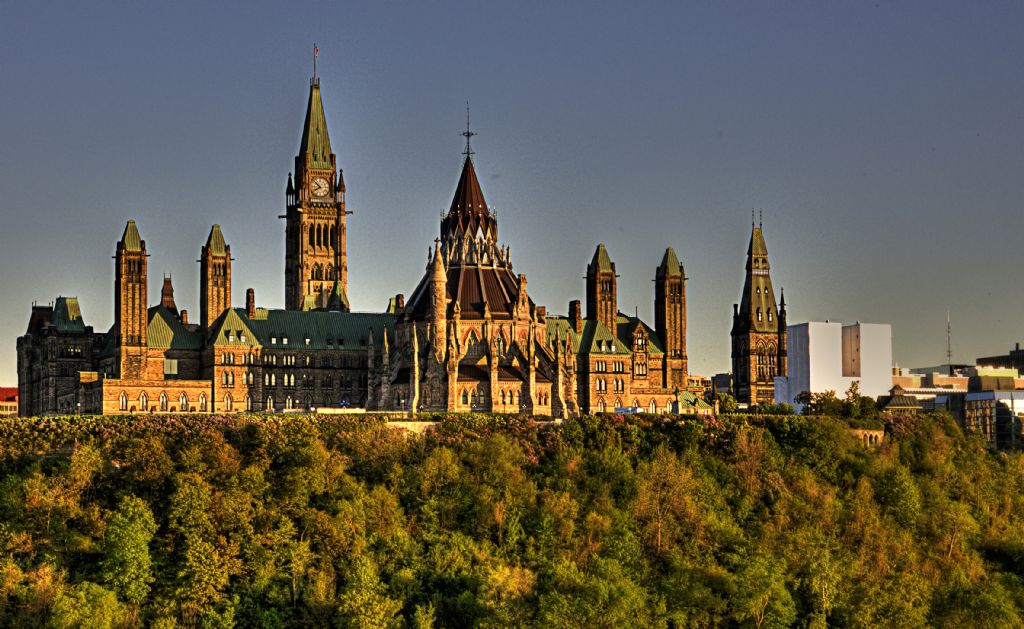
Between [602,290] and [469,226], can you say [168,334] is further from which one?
[602,290]

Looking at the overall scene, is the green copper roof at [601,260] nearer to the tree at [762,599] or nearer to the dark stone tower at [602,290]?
the dark stone tower at [602,290]

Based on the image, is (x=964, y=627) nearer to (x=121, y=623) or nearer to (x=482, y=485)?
(x=482, y=485)

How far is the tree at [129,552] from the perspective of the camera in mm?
111500

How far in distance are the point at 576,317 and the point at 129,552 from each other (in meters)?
77.5

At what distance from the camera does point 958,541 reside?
136 metres

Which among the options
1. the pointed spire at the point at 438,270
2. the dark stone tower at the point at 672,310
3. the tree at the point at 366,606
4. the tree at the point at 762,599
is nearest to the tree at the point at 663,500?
the tree at the point at 762,599

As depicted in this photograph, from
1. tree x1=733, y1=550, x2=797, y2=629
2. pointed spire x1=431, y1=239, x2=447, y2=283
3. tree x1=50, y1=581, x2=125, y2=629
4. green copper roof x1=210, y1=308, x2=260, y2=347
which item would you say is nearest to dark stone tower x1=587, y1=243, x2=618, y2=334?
pointed spire x1=431, y1=239, x2=447, y2=283

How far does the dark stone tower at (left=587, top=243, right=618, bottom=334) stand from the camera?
609 ft

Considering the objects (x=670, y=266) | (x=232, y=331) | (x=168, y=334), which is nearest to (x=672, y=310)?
(x=670, y=266)

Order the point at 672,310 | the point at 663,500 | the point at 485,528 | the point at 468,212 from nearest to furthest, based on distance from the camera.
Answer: the point at 485,528 → the point at 663,500 → the point at 468,212 → the point at 672,310

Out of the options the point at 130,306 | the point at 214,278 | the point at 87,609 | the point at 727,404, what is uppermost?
the point at 214,278

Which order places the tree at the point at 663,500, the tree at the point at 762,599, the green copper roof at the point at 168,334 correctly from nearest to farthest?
the tree at the point at 762,599
the tree at the point at 663,500
the green copper roof at the point at 168,334

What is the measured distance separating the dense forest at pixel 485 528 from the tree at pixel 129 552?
0.48 feet

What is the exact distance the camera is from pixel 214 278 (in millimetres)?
177000
